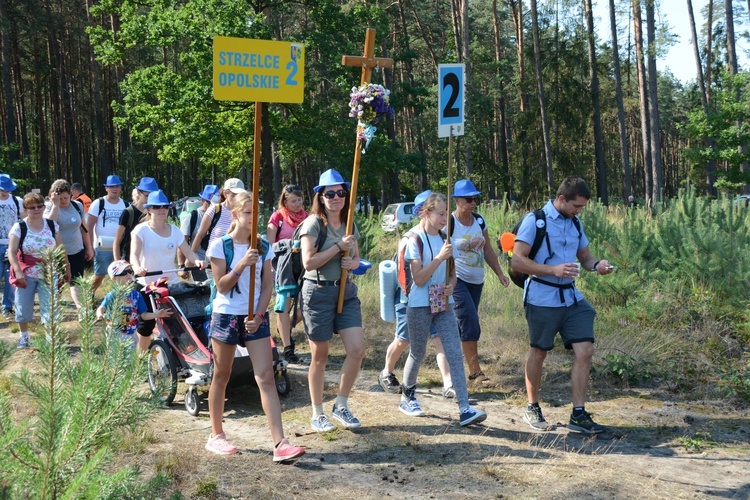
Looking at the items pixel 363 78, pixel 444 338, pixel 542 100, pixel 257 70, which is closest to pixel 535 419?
pixel 444 338

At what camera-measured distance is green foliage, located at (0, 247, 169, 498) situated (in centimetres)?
245

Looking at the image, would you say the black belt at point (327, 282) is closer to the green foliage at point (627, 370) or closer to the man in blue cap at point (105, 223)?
the green foliage at point (627, 370)

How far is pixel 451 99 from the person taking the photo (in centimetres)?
644

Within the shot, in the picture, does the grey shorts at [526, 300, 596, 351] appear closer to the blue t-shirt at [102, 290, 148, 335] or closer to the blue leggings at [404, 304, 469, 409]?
the blue leggings at [404, 304, 469, 409]

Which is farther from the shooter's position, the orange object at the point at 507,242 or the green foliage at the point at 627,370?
the green foliage at the point at 627,370

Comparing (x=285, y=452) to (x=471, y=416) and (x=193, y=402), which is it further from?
(x=193, y=402)

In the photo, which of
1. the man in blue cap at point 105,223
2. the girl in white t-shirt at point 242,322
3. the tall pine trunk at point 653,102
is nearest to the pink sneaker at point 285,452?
the girl in white t-shirt at point 242,322

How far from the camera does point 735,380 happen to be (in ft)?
23.4

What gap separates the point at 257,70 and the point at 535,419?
3.48 metres

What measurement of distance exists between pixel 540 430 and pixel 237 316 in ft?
8.64

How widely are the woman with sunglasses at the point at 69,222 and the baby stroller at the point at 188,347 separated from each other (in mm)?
3499

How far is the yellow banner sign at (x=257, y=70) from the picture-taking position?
16.8ft

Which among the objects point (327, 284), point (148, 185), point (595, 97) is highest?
point (595, 97)

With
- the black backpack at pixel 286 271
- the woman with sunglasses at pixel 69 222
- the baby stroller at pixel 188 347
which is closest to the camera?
the baby stroller at pixel 188 347
